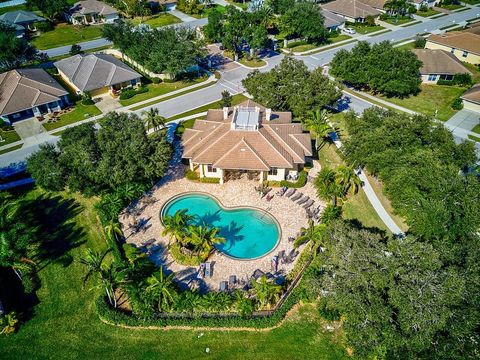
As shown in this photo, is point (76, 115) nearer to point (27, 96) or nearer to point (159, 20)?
point (27, 96)

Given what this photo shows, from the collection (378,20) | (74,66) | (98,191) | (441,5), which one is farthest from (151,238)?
(441,5)

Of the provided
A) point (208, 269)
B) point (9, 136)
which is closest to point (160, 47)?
point (9, 136)

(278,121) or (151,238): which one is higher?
(278,121)

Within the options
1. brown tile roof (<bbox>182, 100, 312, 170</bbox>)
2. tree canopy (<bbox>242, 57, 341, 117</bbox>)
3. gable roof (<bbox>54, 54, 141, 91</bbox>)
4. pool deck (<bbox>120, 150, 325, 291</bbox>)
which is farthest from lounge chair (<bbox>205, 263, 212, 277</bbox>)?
gable roof (<bbox>54, 54, 141, 91</bbox>)

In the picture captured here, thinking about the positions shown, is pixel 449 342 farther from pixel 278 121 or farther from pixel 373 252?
pixel 278 121

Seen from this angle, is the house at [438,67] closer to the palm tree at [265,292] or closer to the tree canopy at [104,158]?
the tree canopy at [104,158]

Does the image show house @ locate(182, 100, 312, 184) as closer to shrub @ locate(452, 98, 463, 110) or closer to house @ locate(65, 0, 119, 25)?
shrub @ locate(452, 98, 463, 110)
